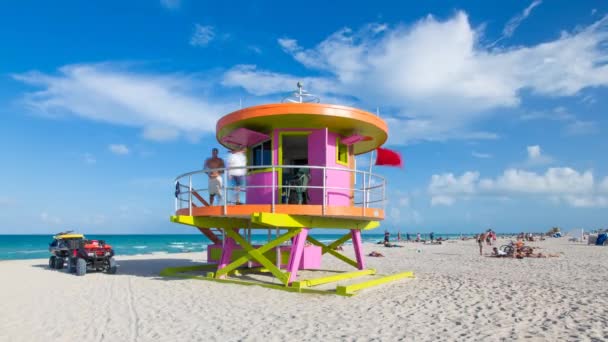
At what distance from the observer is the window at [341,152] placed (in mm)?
12875

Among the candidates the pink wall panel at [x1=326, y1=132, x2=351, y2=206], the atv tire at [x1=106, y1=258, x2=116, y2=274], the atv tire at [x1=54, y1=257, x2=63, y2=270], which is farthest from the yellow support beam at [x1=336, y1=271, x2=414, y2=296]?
the atv tire at [x1=54, y1=257, x2=63, y2=270]

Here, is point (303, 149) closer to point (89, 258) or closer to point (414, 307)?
point (414, 307)

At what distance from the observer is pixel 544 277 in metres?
15.2

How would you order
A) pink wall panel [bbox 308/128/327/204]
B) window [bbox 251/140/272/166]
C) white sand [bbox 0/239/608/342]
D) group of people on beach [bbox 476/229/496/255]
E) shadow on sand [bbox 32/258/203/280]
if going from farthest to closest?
group of people on beach [bbox 476/229/496/255] < shadow on sand [bbox 32/258/203/280] < window [bbox 251/140/272/166] < pink wall panel [bbox 308/128/327/204] < white sand [bbox 0/239/608/342]

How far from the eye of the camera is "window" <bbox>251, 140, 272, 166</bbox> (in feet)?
41.8

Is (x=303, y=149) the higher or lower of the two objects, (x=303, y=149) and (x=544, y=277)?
the higher

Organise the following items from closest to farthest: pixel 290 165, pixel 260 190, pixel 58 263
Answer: pixel 290 165 → pixel 260 190 → pixel 58 263

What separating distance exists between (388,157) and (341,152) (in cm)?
278

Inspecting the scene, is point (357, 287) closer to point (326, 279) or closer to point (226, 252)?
point (326, 279)

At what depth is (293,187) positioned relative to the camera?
11.0 m

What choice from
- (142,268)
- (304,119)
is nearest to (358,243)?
(304,119)

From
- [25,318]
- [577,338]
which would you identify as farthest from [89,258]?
[577,338]

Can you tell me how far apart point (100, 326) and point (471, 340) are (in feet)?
21.0

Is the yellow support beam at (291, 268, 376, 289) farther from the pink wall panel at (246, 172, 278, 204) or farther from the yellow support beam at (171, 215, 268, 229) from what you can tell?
the yellow support beam at (171, 215, 268, 229)
